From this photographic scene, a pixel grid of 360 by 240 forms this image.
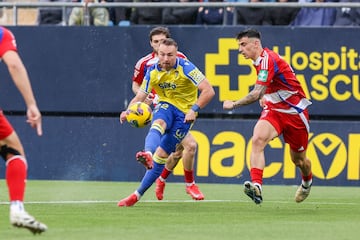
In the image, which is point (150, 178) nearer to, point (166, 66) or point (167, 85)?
point (167, 85)

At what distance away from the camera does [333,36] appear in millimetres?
19328

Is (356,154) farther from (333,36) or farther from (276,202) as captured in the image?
(276,202)

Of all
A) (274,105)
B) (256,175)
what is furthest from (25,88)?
(274,105)

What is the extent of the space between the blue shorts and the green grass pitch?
2.68ft

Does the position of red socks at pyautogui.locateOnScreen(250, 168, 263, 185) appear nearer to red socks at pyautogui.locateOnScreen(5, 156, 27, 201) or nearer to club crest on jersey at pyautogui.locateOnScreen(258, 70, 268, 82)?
club crest on jersey at pyautogui.locateOnScreen(258, 70, 268, 82)

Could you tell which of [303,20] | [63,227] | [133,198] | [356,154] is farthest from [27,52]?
[63,227]

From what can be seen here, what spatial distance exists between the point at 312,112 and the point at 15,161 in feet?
35.4

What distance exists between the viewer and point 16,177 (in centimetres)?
941

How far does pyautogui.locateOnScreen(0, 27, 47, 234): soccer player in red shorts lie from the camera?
356 inches

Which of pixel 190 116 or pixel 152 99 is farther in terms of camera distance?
pixel 152 99

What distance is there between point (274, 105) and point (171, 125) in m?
1.36

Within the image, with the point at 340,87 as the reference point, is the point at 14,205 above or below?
above

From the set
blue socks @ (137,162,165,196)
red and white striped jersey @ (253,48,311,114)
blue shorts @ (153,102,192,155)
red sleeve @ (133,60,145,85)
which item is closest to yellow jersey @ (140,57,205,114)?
blue shorts @ (153,102,192,155)

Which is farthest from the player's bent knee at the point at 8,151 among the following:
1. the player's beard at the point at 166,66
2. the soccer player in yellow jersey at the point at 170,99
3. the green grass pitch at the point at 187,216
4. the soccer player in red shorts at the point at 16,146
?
the player's beard at the point at 166,66
